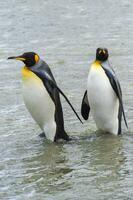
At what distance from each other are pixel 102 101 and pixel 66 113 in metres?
0.98

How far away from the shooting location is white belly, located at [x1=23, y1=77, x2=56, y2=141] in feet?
22.3

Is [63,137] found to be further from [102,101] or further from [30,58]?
[30,58]

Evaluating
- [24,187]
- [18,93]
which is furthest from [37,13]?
[24,187]

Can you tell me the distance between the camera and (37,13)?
51.0 ft

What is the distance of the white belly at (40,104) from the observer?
6.81 m

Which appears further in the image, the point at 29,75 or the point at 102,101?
the point at 102,101

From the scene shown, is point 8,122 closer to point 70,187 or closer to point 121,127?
point 121,127

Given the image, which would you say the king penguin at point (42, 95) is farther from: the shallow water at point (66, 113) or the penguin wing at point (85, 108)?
the penguin wing at point (85, 108)

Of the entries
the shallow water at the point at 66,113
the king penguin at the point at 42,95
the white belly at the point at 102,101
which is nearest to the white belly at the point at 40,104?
the king penguin at the point at 42,95

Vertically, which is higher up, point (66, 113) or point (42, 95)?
point (42, 95)

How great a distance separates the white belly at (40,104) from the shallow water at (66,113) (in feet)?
0.56

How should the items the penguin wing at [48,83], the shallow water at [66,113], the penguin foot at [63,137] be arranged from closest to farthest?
1. the shallow water at [66,113]
2. the penguin wing at [48,83]
3. the penguin foot at [63,137]

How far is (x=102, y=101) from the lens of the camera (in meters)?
7.03

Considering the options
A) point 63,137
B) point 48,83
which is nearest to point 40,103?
point 48,83
